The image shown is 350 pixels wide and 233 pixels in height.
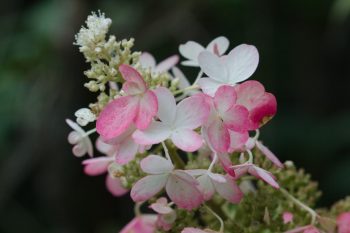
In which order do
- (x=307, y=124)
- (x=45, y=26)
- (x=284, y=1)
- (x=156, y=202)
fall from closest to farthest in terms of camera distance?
(x=156, y=202) < (x=45, y=26) < (x=307, y=124) < (x=284, y=1)

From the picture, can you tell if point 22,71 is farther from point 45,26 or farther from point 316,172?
point 316,172

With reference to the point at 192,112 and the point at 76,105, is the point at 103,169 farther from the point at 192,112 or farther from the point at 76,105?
the point at 76,105

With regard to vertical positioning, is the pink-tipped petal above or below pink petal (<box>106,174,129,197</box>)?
above

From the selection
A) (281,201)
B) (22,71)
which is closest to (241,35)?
(22,71)

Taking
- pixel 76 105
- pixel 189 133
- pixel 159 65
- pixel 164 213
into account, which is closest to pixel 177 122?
pixel 189 133

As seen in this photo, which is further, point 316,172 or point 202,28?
point 202,28

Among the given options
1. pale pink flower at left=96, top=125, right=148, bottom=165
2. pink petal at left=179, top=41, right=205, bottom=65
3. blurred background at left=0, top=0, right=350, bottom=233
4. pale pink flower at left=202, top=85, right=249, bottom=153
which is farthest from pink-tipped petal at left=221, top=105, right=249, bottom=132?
blurred background at left=0, top=0, right=350, bottom=233

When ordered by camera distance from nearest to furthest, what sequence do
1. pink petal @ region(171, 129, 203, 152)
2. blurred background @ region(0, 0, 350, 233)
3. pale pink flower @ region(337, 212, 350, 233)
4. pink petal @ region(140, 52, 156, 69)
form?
pink petal @ region(171, 129, 203, 152) → pale pink flower @ region(337, 212, 350, 233) → pink petal @ region(140, 52, 156, 69) → blurred background @ region(0, 0, 350, 233)

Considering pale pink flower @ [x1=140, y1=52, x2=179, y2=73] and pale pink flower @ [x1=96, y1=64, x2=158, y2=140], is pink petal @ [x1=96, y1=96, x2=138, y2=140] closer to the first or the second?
pale pink flower @ [x1=96, y1=64, x2=158, y2=140]
